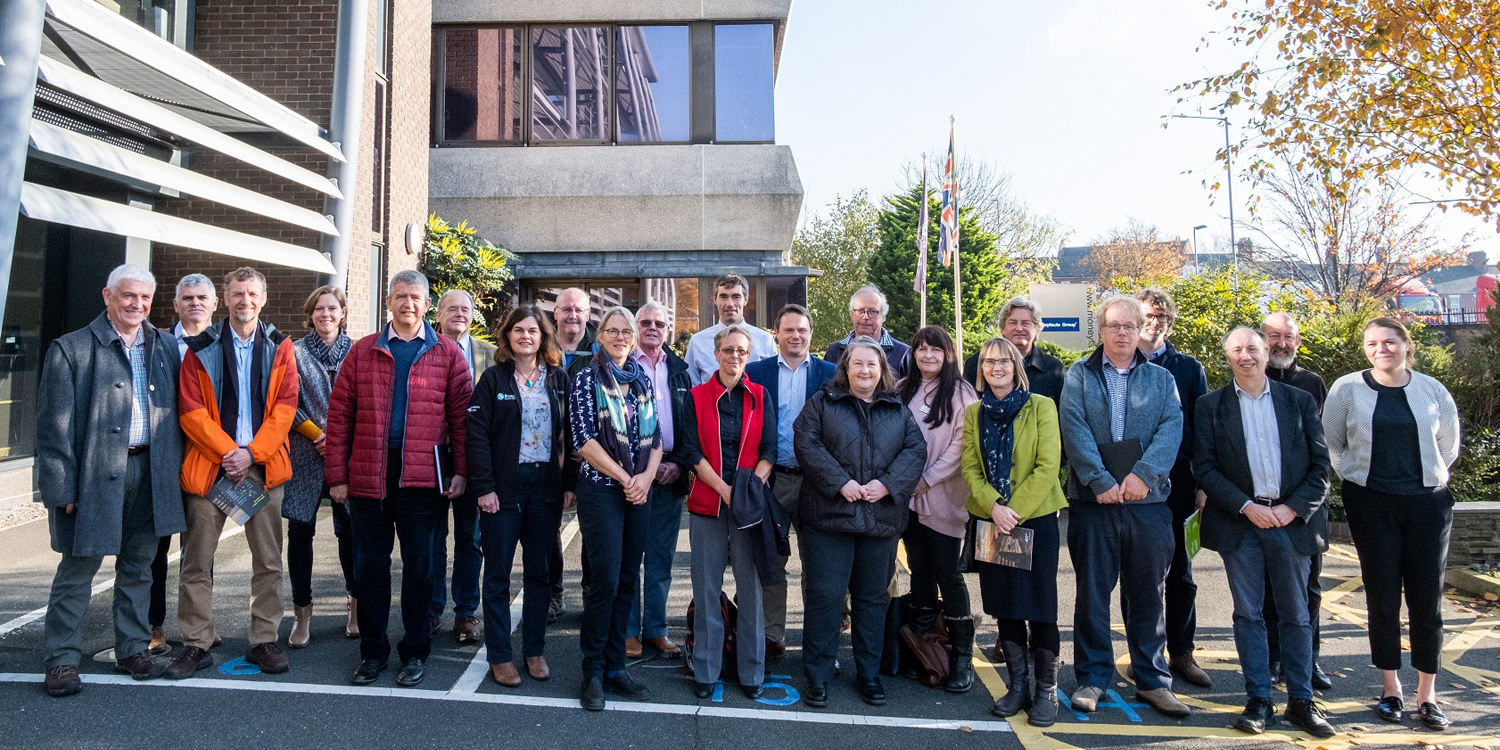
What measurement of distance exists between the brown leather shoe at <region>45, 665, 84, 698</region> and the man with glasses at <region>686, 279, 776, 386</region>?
10.9 feet

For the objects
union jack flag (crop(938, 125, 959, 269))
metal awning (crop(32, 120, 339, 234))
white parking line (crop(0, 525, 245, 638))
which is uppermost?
union jack flag (crop(938, 125, 959, 269))

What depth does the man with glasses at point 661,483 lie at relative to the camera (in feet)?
15.5

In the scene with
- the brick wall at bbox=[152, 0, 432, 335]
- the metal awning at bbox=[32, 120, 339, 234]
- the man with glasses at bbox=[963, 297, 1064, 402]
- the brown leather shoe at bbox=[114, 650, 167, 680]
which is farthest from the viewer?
the brick wall at bbox=[152, 0, 432, 335]

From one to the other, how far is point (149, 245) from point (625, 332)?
8.55 m

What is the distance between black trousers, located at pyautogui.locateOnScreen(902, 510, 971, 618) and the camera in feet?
15.3

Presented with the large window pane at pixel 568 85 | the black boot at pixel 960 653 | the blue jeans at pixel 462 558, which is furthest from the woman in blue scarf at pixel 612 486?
the large window pane at pixel 568 85

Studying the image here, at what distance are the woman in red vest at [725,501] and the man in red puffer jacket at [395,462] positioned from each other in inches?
47.3

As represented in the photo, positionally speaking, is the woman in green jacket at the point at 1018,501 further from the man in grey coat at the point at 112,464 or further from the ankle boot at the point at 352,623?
the man in grey coat at the point at 112,464

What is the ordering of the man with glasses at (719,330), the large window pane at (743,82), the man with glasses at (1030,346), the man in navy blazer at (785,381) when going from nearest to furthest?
the man in navy blazer at (785,381), the man with glasses at (1030,346), the man with glasses at (719,330), the large window pane at (743,82)

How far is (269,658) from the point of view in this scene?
4.56 metres

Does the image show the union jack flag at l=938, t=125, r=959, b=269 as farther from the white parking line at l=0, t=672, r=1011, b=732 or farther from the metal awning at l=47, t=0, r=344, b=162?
the white parking line at l=0, t=672, r=1011, b=732

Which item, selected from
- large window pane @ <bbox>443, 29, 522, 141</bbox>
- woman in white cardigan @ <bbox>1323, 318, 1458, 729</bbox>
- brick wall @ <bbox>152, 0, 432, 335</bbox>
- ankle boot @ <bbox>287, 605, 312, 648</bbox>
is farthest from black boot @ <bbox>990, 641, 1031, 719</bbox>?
large window pane @ <bbox>443, 29, 522, 141</bbox>

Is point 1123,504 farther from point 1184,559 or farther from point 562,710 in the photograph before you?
point 562,710

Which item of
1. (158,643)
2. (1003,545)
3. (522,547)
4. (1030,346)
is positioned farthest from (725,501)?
(158,643)
